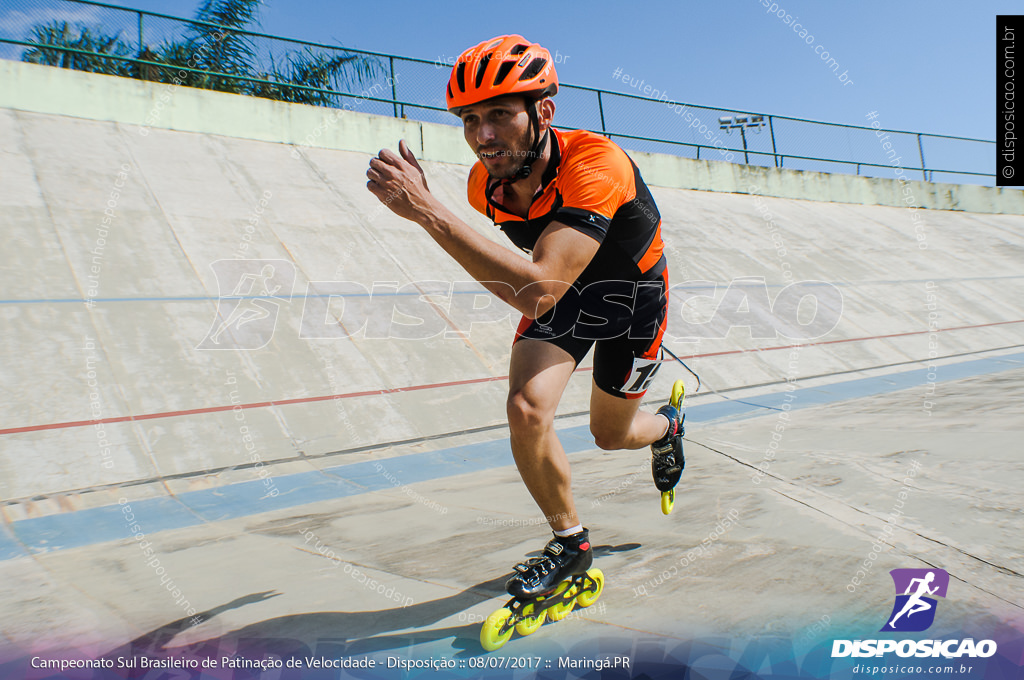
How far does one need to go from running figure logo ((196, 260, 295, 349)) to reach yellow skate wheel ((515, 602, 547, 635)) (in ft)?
13.4

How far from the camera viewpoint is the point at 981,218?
18.4 metres

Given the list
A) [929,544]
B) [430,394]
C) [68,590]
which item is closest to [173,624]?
[68,590]

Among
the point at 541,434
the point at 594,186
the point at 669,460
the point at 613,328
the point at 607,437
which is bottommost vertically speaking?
the point at 669,460

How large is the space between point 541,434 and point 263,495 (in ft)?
7.99

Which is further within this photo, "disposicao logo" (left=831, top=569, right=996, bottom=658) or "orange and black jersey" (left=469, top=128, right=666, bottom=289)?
"orange and black jersey" (left=469, top=128, right=666, bottom=289)

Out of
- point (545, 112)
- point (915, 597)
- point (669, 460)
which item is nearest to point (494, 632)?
point (915, 597)

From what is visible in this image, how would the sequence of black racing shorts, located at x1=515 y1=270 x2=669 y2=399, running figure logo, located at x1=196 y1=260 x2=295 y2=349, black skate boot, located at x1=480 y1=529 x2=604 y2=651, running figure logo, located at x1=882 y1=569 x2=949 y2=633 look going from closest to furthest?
running figure logo, located at x1=882 y1=569 x2=949 y2=633, black skate boot, located at x1=480 y1=529 x2=604 y2=651, black racing shorts, located at x1=515 y1=270 x2=669 y2=399, running figure logo, located at x1=196 y1=260 x2=295 y2=349

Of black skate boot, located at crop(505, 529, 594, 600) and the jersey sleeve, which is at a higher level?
the jersey sleeve

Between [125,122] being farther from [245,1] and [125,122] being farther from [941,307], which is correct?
[941,307]

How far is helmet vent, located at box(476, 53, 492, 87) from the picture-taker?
2287 mm

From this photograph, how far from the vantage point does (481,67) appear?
7.57ft

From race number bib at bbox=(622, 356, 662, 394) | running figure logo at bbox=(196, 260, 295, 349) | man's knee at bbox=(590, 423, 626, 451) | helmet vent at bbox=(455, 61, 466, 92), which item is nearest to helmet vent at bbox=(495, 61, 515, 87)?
helmet vent at bbox=(455, 61, 466, 92)

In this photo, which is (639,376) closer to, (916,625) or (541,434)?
(541,434)

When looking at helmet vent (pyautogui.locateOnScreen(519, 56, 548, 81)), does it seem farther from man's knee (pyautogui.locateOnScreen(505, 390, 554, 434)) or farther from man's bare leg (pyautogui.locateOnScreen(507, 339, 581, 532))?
man's knee (pyautogui.locateOnScreen(505, 390, 554, 434))
